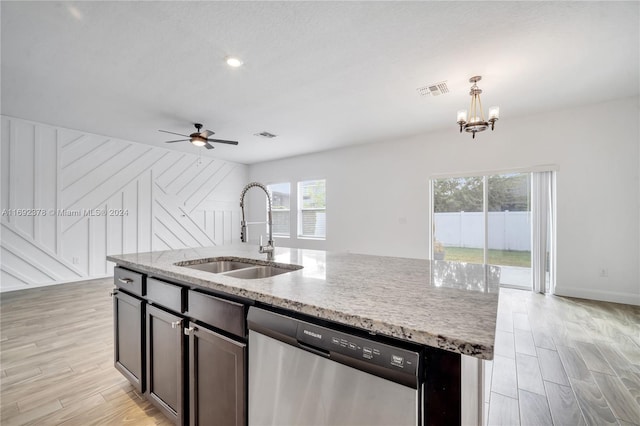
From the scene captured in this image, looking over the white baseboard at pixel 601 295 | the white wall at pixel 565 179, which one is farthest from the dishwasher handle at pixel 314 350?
the white baseboard at pixel 601 295

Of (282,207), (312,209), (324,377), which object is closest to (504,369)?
(324,377)

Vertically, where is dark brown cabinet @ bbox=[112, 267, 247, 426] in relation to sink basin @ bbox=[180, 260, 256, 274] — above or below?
below

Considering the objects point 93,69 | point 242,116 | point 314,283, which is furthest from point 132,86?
point 314,283

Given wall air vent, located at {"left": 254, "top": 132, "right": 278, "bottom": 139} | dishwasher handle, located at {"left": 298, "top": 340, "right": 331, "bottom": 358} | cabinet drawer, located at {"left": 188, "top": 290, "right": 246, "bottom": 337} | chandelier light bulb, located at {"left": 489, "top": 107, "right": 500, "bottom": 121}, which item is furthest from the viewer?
wall air vent, located at {"left": 254, "top": 132, "right": 278, "bottom": 139}

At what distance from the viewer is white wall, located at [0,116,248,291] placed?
13.8 ft

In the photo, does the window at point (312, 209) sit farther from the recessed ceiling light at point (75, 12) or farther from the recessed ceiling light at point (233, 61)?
the recessed ceiling light at point (75, 12)

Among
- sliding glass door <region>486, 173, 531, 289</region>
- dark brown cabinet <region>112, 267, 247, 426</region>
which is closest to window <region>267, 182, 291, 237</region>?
sliding glass door <region>486, 173, 531, 289</region>

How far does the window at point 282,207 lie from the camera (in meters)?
7.09

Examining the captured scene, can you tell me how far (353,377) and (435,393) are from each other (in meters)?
0.22

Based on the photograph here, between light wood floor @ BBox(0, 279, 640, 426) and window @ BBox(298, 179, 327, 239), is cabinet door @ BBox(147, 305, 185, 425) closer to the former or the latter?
light wood floor @ BBox(0, 279, 640, 426)

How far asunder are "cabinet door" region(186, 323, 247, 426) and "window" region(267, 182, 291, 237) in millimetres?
5818

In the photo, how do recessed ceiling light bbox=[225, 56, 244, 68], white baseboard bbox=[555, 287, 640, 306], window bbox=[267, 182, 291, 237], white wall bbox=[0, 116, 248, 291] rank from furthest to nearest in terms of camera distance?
window bbox=[267, 182, 291, 237]
white wall bbox=[0, 116, 248, 291]
white baseboard bbox=[555, 287, 640, 306]
recessed ceiling light bbox=[225, 56, 244, 68]

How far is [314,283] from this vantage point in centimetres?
112

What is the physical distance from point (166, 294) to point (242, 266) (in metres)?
0.56
